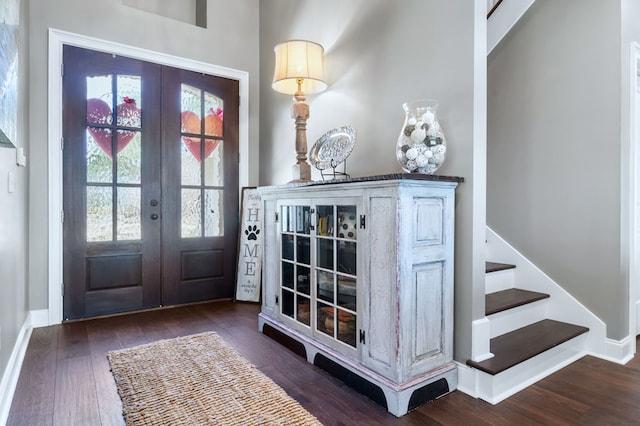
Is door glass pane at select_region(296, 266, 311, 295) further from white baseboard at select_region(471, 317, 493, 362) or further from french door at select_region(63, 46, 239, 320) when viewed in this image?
french door at select_region(63, 46, 239, 320)

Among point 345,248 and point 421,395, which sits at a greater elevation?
point 345,248

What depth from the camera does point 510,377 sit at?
1891 millimetres

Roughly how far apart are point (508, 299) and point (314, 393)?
141 cm

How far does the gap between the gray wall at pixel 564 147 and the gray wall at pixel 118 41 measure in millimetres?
2446

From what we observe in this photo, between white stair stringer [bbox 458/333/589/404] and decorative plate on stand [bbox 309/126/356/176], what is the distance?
56.8 inches

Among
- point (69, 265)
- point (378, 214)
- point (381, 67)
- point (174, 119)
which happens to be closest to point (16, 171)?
point (69, 265)

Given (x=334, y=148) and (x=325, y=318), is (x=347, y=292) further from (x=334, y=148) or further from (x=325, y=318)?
(x=334, y=148)

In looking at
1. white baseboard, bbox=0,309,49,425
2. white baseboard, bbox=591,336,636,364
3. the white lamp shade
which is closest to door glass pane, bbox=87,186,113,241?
white baseboard, bbox=0,309,49,425

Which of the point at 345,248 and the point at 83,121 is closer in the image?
the point at 345,248

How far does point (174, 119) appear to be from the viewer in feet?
11.4

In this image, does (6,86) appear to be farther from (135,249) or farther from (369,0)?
(369,0)

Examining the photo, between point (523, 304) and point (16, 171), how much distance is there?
3287mm

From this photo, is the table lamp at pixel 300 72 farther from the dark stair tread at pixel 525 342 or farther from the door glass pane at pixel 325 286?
the dark stair tread at pixel 525 342

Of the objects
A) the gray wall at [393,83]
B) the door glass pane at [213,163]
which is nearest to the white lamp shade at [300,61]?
the gray wall at [393,83]
